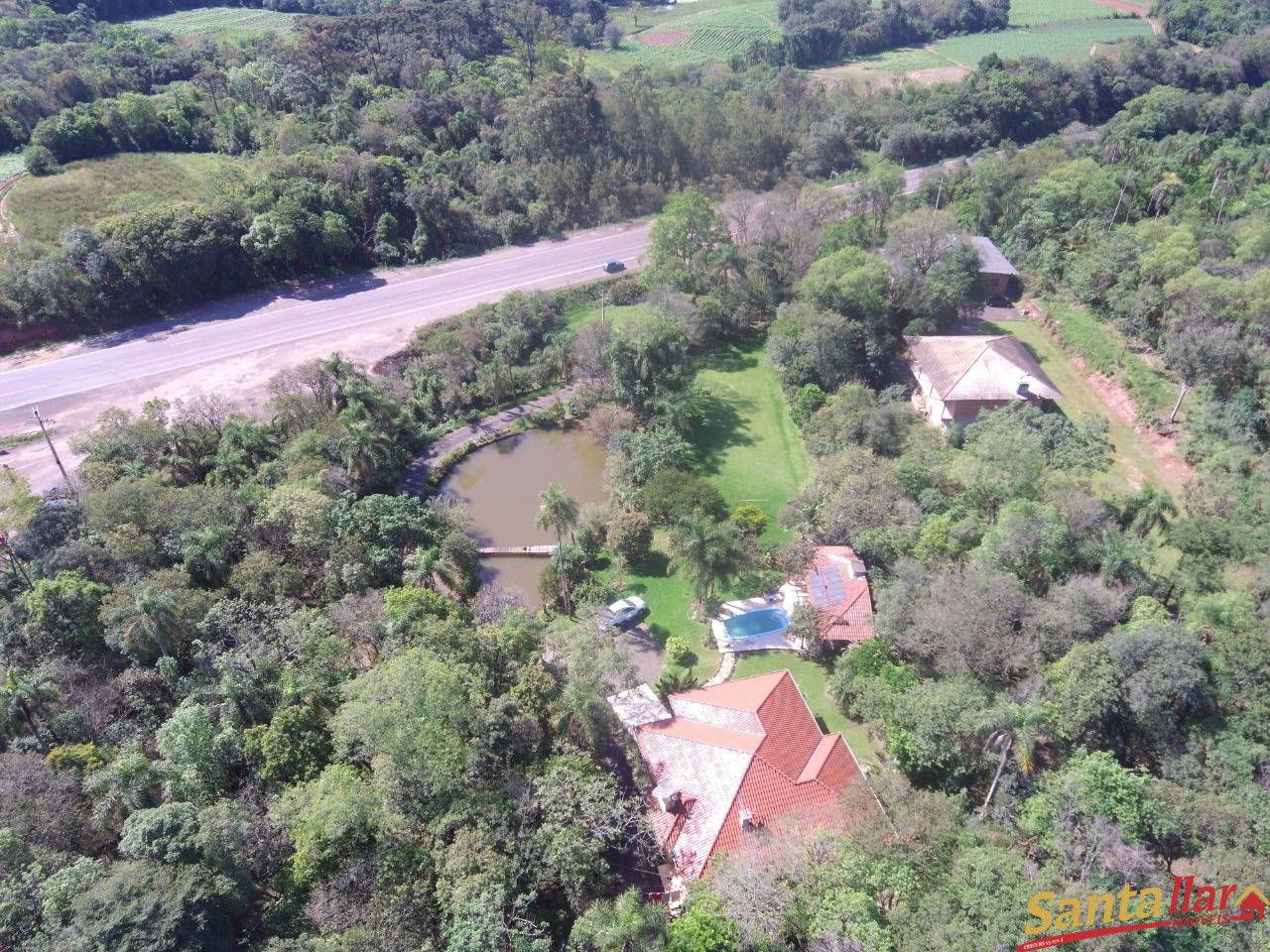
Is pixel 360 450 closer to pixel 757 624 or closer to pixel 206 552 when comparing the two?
pixel 206 552

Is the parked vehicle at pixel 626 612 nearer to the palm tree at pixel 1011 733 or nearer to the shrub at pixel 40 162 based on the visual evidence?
the palm tree at pixel 1011 733

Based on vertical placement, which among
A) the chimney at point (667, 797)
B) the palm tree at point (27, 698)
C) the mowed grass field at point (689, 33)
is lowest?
the chimney at point (667, 797)

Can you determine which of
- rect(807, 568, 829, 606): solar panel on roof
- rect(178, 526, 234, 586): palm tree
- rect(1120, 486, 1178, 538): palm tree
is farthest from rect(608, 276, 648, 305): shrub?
rect(1120, 486, 1178, 538): palm tree

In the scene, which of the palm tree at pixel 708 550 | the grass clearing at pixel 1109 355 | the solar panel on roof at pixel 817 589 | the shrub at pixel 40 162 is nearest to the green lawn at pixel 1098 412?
the grass clearing at pixel 1109 355

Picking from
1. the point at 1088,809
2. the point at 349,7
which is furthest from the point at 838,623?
the point at 349,7

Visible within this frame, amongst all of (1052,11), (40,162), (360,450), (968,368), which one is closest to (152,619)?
(360,450)

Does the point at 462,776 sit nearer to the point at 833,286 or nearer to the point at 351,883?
the point at 351,883
